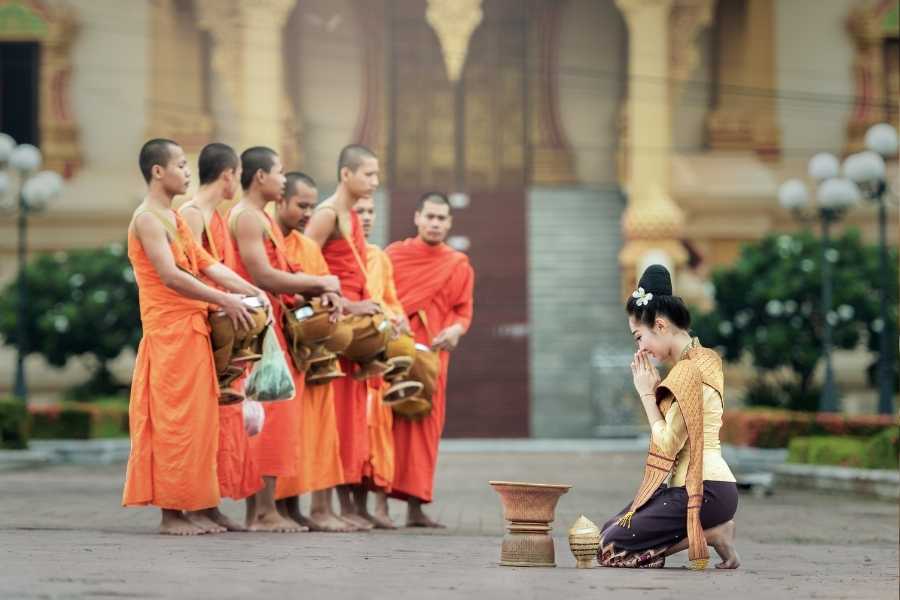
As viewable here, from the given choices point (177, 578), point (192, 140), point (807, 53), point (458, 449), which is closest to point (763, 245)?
point (458, 449)

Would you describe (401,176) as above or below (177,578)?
above

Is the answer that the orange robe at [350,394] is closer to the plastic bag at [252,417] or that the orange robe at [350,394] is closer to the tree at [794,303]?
the plastic bag at [252,417]

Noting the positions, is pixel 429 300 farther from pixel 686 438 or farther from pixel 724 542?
pixel 724 542

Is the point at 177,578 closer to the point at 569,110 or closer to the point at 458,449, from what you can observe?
the point at 458,449

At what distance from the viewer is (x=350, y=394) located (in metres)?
Answer: 9.60

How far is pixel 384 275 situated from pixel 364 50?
19.4m

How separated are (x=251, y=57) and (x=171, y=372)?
18.6 meters

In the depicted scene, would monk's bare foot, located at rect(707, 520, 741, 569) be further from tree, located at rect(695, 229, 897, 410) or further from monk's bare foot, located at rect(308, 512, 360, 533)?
tree, located at rect(695, 229, 897, 410)

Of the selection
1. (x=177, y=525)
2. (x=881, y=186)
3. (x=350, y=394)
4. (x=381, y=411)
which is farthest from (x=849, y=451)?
(x=177, y=525)

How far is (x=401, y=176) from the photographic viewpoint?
96.5 ft

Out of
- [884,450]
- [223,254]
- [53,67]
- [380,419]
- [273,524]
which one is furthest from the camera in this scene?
[53,67]

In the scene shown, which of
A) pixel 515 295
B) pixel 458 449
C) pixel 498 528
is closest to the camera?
pixel 498 528

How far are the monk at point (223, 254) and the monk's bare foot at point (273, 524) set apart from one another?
11 cm

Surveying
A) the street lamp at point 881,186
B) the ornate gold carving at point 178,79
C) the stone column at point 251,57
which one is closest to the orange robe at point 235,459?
the street lamp at point 881,186
